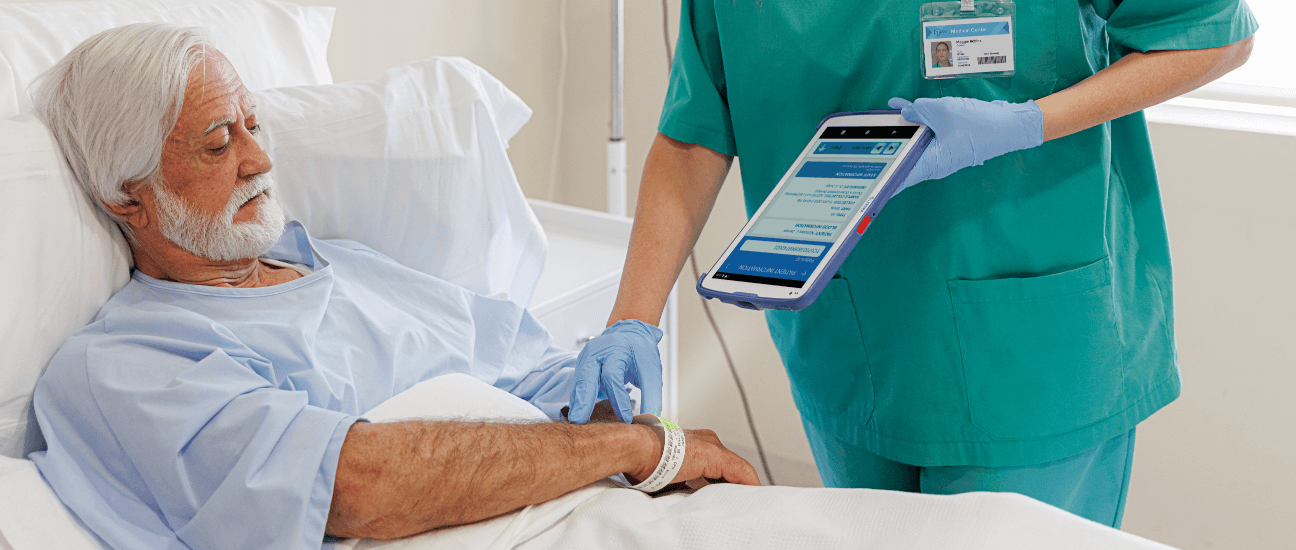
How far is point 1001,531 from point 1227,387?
129cm

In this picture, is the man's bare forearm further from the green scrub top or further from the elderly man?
the green scrub top

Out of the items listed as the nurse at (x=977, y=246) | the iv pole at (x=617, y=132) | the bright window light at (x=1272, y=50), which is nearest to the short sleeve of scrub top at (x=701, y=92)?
the nurse at (x=977, y=246)

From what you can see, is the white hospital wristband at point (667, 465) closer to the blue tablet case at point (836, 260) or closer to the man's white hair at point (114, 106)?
the blue tablet case at point (836, 260)

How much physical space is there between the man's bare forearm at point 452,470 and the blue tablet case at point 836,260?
25cm

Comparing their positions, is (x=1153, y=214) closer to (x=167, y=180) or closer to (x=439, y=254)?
(x=439, y=254)

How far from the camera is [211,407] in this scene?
961 mm

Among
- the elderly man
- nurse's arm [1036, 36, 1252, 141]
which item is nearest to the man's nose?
the elderly man

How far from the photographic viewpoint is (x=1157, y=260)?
1054 millimetres

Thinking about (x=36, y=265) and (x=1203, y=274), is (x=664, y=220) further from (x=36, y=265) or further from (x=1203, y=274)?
(x=1203, y=274)

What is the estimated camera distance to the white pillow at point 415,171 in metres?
1.38

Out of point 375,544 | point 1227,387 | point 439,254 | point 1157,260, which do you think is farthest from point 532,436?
point 1227,387

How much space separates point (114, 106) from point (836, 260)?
33.7 inches

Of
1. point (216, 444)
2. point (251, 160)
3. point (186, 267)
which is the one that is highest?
point (251, 160)

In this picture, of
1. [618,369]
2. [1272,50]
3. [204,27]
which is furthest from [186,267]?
[1272,50]
